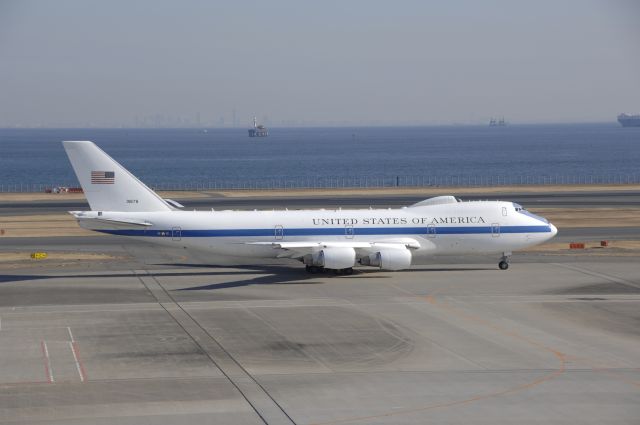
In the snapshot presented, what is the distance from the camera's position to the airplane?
56406 mm

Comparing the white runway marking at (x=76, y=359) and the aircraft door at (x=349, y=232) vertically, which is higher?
the aircraft door at (x=349, y=232)

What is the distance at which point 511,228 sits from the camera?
59781 mm

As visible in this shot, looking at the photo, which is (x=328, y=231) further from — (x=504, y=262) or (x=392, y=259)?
(x=504, y=262)

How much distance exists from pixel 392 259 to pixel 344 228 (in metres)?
3.84

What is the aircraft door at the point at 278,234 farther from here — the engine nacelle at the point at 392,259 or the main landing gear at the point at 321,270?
the engine nacelle at the point at 392,259

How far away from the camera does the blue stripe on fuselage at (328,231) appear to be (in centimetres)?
5662

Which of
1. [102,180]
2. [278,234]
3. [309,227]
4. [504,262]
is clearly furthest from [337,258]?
[102,180]

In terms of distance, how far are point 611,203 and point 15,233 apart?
61.8 m

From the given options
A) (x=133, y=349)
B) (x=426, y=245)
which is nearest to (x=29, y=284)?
(x=133, y=349)

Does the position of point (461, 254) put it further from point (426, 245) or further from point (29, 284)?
point (29, 284)

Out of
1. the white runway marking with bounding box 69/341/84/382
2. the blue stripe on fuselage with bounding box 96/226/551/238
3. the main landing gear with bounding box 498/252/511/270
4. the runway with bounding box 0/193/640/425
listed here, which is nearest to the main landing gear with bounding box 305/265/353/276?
the runway with bounding box 0/193/640/425

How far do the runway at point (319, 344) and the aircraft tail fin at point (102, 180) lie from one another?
454 centimetres

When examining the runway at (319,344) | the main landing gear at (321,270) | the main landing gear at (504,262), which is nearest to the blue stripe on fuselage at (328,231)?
the main landing gear at (504,262)

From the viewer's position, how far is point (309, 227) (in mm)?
58219
